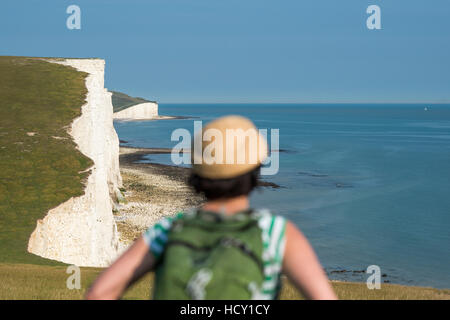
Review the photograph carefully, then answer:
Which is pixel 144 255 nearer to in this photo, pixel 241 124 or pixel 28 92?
pixel 241 124

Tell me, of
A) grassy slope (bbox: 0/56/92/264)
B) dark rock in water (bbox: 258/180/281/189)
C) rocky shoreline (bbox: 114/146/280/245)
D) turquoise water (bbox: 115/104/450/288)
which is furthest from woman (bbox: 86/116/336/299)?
dark rock in water (bbox: 258/180/281/189)

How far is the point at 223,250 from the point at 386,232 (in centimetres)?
5941

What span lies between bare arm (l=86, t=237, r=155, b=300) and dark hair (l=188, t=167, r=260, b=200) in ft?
1.51

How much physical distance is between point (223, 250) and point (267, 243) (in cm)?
24

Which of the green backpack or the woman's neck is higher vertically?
the woman's neck

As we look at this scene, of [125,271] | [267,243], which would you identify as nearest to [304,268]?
[267,243]

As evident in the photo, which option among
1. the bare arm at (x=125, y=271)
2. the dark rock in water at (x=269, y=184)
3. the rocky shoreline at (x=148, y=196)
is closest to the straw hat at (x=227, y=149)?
the bare arm at (x=125, y=271)

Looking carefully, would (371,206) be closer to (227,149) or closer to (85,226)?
(85,226)

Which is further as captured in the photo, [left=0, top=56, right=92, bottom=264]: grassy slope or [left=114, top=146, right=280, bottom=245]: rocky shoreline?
[left=114, top=146, right=280, bottom=245]: rocky shoreline

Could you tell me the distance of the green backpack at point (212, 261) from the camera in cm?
283

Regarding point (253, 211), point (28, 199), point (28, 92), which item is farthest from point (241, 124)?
point (28, 92)

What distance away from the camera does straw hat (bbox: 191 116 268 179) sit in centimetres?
292

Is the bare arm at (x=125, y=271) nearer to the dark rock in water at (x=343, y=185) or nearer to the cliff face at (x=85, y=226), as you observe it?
the cliff face at (x=85, y=226)

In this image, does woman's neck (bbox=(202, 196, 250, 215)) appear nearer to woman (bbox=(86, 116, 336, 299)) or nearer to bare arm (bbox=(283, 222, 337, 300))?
woman (bbox=(86, 116, 336, 299))
